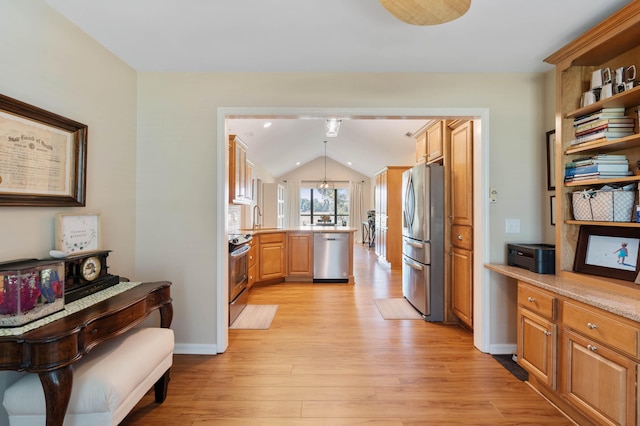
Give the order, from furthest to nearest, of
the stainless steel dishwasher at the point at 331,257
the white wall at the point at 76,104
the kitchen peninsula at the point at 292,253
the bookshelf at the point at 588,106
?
the stainless steel dishwasher at the point at 331,257 < the kitchen peninsula at the point at 292,253 < the bookshelf at the point at 588,106 < the white wall at the point at 76,104

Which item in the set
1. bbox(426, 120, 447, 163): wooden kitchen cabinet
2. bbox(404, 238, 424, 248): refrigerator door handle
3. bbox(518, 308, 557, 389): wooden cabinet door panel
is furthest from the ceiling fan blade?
bbox(404, 238, 424, 248): refrigerator door handle

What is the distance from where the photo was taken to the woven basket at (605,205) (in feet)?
5.70

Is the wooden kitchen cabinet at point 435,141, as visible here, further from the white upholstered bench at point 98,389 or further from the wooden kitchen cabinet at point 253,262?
the white upholstered bench at point 98,389

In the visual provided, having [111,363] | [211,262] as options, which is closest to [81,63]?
[211,262]

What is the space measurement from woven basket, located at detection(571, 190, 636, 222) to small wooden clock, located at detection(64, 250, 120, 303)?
3.08 metres

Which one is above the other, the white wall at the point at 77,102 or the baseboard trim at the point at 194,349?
the white wall at the point at 77,102

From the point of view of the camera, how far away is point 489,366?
2357mm

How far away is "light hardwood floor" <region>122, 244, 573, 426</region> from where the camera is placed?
70.4 inches

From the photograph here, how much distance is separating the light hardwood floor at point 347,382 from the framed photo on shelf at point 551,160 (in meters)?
1.53

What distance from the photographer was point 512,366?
237 cm

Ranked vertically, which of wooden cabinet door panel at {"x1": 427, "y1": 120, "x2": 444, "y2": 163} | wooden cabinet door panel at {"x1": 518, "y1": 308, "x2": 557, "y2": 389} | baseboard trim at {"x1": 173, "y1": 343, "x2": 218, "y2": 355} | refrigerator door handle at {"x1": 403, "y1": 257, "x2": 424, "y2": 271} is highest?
wooden cabinet door panel at {"x1": 427, "y1": 120, "x2": 444, "y2": 163}

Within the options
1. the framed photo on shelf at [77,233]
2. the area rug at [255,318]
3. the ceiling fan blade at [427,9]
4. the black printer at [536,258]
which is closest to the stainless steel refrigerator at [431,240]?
the black printer at [536,258]

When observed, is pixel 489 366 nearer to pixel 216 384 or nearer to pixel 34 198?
pixel 216 384

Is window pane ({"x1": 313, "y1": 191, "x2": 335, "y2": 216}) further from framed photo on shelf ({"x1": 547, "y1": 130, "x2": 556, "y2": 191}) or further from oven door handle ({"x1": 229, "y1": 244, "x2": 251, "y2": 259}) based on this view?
framed photo on shelf ({"x1": 547, "y1": 130, "x2": 556, "y2": 191})
